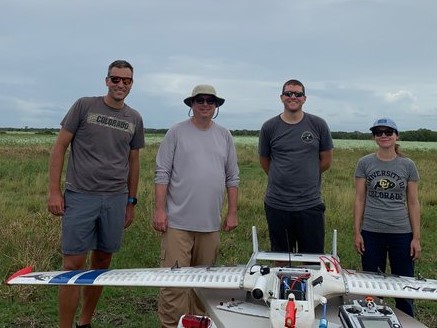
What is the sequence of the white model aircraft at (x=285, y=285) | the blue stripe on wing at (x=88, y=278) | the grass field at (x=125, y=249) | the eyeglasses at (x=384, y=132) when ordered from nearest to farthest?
the white model aircraft at (x=285, y=285)
the blue stripe on wing at (x=88, y=278)
the eyeglasses at (x=384, y=132)
the grass field at (x=125, y=249)

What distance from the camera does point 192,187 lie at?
4848mm

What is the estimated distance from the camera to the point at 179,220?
15.9 ft

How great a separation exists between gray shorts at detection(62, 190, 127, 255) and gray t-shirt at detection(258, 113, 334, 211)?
161 cm

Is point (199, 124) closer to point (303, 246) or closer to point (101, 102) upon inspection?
point (101, 102)

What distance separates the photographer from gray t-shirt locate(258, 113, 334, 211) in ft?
17.8

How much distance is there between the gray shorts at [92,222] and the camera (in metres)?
4.71

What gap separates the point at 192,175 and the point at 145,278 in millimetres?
1265

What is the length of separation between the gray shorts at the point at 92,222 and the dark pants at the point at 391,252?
7.86 ft

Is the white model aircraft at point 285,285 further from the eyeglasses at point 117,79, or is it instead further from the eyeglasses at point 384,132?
the eyeglasses at point 117,79

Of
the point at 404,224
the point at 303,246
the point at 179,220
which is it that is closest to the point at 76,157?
the point at 179,220

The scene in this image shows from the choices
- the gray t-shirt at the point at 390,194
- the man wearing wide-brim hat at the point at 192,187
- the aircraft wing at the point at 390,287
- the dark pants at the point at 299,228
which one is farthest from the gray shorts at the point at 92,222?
the gray t-shirt at the point at 390,194

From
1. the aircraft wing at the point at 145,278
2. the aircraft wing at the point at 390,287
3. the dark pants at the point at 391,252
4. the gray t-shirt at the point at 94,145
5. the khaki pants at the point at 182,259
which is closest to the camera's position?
the aircraft wing at the point at 390,287

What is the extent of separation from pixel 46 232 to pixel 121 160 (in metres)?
3.94

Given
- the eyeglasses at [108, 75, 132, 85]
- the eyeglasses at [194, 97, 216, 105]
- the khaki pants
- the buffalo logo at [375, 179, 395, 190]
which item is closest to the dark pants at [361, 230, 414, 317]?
the buffalo logo at [375, 179, 395, 190]
